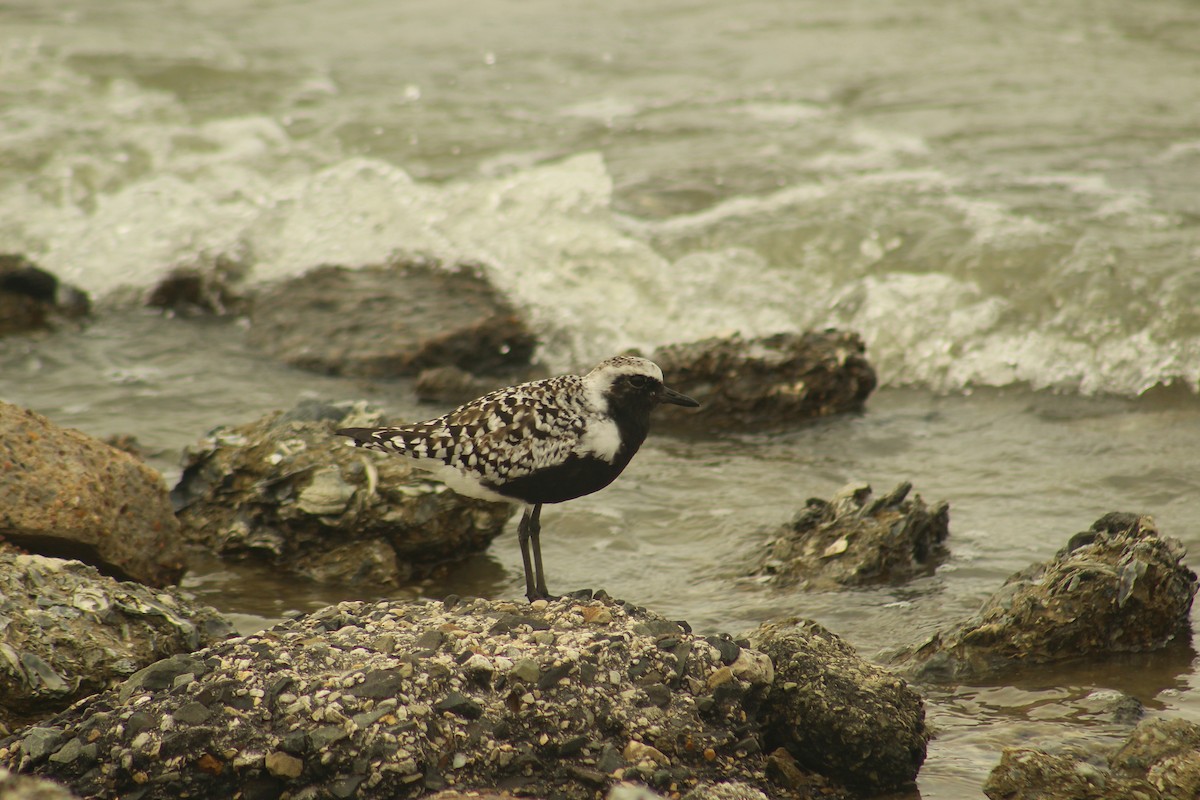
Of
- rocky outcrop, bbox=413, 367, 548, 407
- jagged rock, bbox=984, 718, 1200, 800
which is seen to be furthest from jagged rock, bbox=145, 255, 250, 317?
jagged rock, bbox=984, 718, 1200, 800

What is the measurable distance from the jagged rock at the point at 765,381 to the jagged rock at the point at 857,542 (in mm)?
2455

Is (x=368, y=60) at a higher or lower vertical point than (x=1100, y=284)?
higher

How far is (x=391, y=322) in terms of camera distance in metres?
11.0

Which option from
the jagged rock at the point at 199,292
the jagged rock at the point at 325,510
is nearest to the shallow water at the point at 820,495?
the jagged rock at the point at 325,510

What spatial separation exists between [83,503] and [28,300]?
20.7 ft

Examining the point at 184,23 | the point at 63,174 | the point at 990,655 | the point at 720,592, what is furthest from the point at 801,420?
the point at 184,23

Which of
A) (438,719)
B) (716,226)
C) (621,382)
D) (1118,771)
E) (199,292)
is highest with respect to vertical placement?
(716,226)

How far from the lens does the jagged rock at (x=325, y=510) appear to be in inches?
272

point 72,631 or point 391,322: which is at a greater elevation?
point 391,322

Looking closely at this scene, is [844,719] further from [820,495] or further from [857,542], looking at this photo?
[820,495]

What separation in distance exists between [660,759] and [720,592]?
95.3 inches

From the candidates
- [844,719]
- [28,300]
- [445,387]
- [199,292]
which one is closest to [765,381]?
[445,387]

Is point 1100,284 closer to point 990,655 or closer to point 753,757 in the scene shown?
point 990,655

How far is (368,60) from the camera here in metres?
18.8
